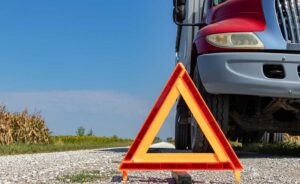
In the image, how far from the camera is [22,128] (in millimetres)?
17516

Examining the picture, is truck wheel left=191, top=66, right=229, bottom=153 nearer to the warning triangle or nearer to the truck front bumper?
the truck front bumper

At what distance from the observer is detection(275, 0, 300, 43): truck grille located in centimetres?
577

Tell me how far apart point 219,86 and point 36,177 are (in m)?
2.45

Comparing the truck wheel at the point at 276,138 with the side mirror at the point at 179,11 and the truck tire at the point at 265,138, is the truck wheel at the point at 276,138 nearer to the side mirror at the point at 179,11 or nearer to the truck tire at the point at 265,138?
the truck tire at the point at 265,138

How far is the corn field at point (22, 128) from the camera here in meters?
17.0

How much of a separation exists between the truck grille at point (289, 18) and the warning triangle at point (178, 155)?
91.3 inches

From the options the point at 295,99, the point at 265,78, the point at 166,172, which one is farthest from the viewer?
the point at 295,99

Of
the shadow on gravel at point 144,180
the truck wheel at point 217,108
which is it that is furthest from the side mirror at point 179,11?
the shadow on gravel at point 144,180

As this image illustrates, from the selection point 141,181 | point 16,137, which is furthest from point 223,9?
point 16,137

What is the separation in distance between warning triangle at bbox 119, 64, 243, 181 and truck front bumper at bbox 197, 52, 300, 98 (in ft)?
5.90

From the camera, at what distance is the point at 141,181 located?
4184 millimetres

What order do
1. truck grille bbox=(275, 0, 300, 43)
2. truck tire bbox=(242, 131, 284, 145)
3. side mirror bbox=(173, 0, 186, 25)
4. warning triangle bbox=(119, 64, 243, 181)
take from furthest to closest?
1. truck tire bbox=(242, 131, 284, 145)
2. side mirror bbox=(173, 0, 186, 25)
3. truck grille bbox=(275, 0, 300, 43)
4. warning triangle bbox=(119, 64, 243, 181)

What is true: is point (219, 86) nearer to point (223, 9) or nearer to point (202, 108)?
point (223, 9)

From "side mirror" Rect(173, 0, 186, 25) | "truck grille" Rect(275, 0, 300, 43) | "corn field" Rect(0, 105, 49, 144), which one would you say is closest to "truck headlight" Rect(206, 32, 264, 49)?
"truck grille" Rect(275, 0, 300, 43)
